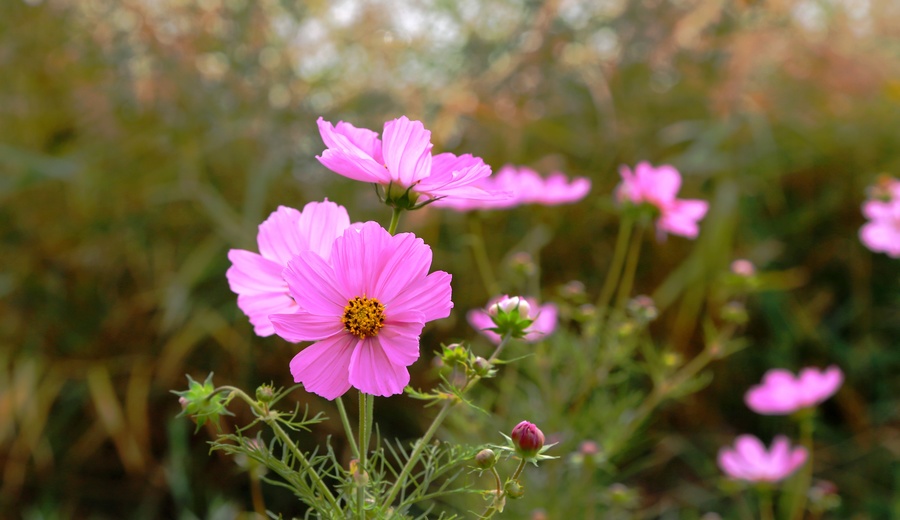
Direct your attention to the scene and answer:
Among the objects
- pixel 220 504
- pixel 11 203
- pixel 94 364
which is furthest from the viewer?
pixel 11 203

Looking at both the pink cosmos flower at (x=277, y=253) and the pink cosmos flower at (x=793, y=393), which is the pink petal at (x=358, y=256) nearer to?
the pink cosmos flower at (x=277, y=253)

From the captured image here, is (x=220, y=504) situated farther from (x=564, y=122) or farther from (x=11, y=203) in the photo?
(x=564, y=122)

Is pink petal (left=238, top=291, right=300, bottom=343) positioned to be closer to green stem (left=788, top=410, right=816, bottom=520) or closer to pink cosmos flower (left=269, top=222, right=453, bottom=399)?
pink cosmos flower (left=269, top=222, right=453, bottom=399)

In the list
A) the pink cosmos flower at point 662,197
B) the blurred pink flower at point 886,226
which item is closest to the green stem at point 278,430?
the pink cosmos flower at point 662,197

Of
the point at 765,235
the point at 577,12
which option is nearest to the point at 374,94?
the point at 577,12

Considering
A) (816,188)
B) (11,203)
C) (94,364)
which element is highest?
(816,188)

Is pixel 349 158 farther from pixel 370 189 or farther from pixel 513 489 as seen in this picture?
pixel 370 189

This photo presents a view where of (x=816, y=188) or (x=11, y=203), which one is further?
(x=816, y=188)
